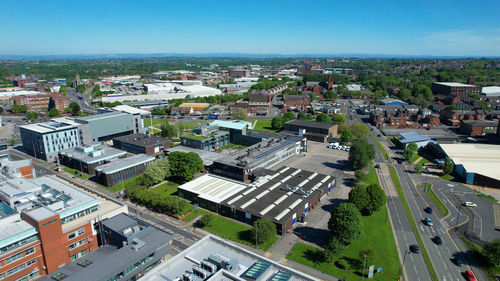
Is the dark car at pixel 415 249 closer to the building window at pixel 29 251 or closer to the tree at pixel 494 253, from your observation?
the tree at pixel 494 253

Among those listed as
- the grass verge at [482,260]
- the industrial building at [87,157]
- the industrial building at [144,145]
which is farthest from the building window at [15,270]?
the grass verge at [482,260]

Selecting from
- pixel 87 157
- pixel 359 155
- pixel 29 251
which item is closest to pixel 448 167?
pixel 359 155

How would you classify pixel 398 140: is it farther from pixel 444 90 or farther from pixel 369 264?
pixel 444 90

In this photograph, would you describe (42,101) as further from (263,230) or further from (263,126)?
(263,230)

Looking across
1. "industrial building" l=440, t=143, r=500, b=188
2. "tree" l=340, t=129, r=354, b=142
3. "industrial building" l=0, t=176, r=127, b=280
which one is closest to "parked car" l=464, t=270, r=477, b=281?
"industrial building" l=440, t=143, r=500, b=188

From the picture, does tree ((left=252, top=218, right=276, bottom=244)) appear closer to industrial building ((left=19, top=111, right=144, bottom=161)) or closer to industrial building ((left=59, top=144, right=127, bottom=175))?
industrial building ((left=59, top=144, right=127, bottom=175))

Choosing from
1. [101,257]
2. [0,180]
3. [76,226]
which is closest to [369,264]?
[101,257]

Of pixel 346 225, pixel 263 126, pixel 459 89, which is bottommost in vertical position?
pixel 263 126
